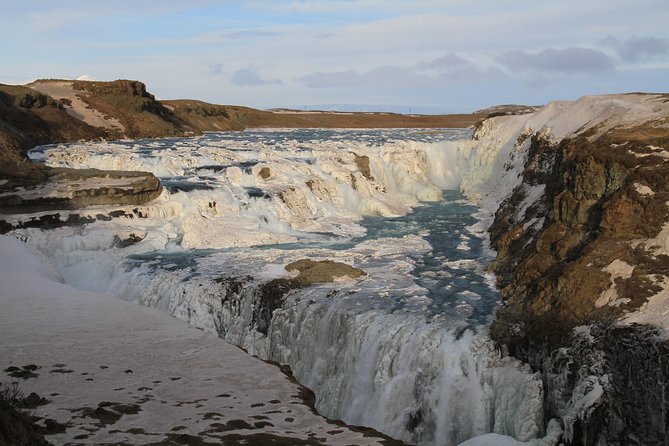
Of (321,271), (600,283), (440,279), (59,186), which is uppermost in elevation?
(59,186)

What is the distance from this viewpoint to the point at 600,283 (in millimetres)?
11766

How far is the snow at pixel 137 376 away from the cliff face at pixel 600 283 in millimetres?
3183

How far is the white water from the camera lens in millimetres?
11242

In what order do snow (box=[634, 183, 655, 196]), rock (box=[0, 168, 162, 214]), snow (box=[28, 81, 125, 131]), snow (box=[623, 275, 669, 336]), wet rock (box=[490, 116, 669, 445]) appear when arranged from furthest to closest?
snow (box=[28, 81, 125, 131])
rock (box=[0, 168, 162, 214])
snow (box=[634, 183, 655, 196])
snow (box=[623, 275, 669, 336])
wet rock (box=[490, 116, 669, 445])

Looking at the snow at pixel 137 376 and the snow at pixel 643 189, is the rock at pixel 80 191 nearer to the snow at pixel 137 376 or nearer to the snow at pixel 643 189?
the snow at pixel 137 376

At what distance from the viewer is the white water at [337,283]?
36.9ft

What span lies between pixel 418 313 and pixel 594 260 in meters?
3.18

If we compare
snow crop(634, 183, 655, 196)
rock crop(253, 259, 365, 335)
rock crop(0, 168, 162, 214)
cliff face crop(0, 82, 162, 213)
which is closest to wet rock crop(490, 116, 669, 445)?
snow crop(634, 183, 655, 196)

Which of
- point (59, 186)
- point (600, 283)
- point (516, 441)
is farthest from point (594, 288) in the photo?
point (59, 186)

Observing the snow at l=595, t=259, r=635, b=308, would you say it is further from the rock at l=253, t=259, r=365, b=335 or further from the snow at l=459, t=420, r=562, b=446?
the rock at l=253, t=259, r=365, b=335

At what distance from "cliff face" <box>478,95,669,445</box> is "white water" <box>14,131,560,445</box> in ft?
2.25

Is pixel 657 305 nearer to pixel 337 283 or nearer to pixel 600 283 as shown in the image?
pixel 600 283

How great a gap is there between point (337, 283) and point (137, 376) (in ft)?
18.7

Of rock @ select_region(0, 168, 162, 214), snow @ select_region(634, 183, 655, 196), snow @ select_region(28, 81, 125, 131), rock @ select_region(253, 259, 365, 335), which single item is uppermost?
snow @ select_region(28, 81, 125, 131)
